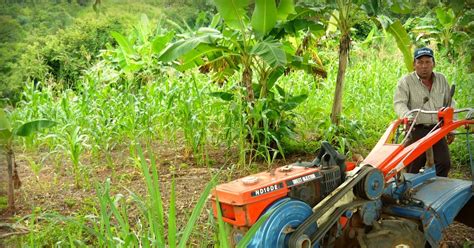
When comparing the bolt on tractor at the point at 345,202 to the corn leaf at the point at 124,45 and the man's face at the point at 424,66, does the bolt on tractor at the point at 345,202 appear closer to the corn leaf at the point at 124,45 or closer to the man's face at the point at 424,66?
the man's face at the point at 424,66

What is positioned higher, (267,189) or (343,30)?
(343,30)

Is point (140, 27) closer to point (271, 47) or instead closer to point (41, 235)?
point (271, 47)

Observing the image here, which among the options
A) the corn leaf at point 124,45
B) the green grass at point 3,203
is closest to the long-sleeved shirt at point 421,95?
the green grass at point 3,203

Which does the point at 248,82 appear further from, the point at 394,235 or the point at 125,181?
the point at 394,235

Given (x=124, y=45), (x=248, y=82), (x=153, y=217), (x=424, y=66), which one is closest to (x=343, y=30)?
(x=248, y=82)

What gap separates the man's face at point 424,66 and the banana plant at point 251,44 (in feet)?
4.11

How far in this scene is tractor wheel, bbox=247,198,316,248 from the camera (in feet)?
8.55

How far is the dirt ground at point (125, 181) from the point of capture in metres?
4.22

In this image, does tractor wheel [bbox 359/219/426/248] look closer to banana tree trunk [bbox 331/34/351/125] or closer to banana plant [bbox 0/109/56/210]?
banana plant [bbox 0/109/56/210]

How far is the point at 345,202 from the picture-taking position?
291 cm

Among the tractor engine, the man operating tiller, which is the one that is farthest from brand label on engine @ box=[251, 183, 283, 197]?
the man operating tiller

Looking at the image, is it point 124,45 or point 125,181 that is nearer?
point 125,181

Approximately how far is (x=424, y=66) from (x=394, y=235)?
2024 mm

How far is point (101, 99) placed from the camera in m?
6.86
